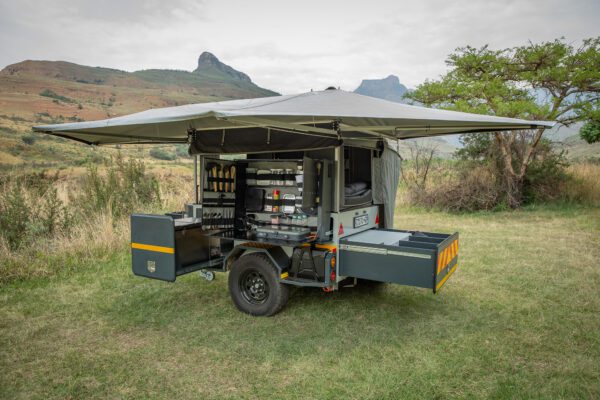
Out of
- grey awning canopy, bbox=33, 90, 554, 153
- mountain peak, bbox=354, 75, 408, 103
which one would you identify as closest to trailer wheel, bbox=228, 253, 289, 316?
grey awning canopy, bbox=33, 90, 554, 153

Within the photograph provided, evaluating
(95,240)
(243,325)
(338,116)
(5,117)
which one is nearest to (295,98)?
(338,116)

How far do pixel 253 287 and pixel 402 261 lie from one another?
172 centimetres

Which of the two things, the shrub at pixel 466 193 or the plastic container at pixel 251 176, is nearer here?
the plastic container at pixel 251 176

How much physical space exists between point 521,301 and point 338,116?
10.8 ft

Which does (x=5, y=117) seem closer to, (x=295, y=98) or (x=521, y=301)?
(x=295, y=98)

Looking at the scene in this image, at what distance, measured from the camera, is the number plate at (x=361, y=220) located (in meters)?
4.90

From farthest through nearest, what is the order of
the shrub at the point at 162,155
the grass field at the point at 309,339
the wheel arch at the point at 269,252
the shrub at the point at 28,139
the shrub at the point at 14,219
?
the shrub at the point at 162,155, the shrub at the point at 28,139, the shrub at the point at 14,219, the wheel arch at the point at 269,252, the grass field at the point at 309,339

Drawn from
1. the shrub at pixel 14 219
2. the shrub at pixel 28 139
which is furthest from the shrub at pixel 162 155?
the shrub at pixel 14 219

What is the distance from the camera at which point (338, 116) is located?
3453 millimetres

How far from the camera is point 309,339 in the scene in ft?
12.6

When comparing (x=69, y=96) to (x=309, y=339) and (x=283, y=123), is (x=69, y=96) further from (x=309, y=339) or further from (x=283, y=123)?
(x=309, y=339)

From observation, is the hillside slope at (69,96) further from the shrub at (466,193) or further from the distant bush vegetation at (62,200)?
the shrub at (466,193)

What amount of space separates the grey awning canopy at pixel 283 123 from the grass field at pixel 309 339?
6.44 ft

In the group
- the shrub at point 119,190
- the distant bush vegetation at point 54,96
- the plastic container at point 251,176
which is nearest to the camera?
the plastic container at point 251,176
